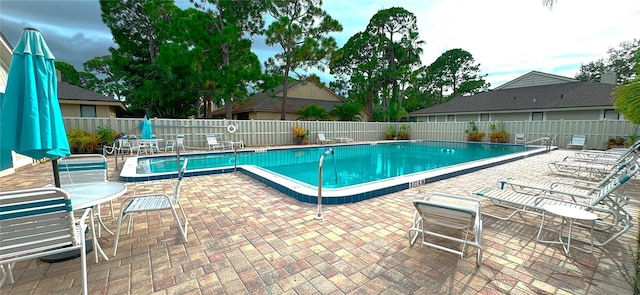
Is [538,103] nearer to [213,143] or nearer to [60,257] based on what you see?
[213,143]

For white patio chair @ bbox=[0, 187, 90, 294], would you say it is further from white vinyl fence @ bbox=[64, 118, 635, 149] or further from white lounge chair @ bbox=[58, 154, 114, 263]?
white vinyl fence @ bbox=[64, 118, 635, 149]

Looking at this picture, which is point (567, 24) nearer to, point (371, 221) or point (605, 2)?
point (605, 2)

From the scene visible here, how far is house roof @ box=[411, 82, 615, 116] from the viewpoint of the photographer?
1673 cm

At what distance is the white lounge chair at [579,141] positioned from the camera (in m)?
13.7

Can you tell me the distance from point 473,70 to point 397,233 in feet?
133

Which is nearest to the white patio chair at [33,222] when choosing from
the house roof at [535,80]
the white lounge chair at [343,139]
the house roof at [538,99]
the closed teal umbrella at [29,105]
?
the closed teal umbrella at [29,105]

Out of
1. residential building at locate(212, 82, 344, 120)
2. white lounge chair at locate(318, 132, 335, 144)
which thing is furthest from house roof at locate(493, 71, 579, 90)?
white lounge chair at locate(318, 132, 335, 144)

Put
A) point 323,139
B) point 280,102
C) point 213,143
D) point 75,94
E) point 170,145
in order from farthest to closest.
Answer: point 280,102 → point 323,139 → point 75,94 → point 213,143 → point 170,145

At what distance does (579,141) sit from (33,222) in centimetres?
1991

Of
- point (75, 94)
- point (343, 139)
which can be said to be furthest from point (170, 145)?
point (343, 139)

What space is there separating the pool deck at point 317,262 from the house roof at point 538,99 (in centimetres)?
1870

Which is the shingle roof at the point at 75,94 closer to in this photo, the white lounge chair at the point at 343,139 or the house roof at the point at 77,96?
the house roof at the point at 77,96

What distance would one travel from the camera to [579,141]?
45.3 feet

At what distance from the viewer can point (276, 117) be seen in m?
22.1
